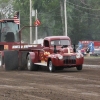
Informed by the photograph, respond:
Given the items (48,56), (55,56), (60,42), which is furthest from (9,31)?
(55,56)

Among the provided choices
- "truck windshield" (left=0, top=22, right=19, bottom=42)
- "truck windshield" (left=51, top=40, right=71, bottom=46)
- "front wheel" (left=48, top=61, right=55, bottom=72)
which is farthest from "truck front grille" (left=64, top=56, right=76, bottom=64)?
"truck windshield" (left=0, top=22, right=19, bottom=42)

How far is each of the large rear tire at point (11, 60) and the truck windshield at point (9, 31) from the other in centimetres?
990

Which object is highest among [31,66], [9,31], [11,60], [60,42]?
[9,31]

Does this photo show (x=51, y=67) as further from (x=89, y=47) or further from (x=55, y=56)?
(x=89, y=47)

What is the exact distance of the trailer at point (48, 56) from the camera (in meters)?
24.8

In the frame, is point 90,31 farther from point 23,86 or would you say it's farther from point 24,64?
point 23,86

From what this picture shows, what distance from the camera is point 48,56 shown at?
997 inches

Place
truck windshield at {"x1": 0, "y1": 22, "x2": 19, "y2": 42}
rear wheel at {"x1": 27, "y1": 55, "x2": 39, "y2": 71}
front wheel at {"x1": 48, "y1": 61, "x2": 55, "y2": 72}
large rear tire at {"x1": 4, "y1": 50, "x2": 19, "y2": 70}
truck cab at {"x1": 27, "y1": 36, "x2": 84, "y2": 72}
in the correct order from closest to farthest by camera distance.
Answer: truck cab at {"x1": 27, "y1": 36, "x2": 84, "y2": 72}
front wheel at {"x1": 48, "y1": 61, "x2": 55, "y2": 72}
rear wheel at {"x1": 27, "y1": 55, "x2": 39, "y2": 71}
large rear tire at {"x1": 4, "y1": 50, "x2": 19, "y2": 70}
truck windshield at {"x1": 0, "y1": 22, "x2": 19, "y2": 42}

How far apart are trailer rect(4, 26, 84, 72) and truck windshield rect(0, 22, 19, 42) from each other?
829cm

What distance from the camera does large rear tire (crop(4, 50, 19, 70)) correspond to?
1110 inches

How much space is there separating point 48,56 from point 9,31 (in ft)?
46.4

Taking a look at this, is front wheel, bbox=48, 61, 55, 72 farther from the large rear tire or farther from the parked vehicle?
the parked vehicle

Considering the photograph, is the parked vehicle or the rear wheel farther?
the parked vehicle

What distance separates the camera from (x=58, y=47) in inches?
1028
